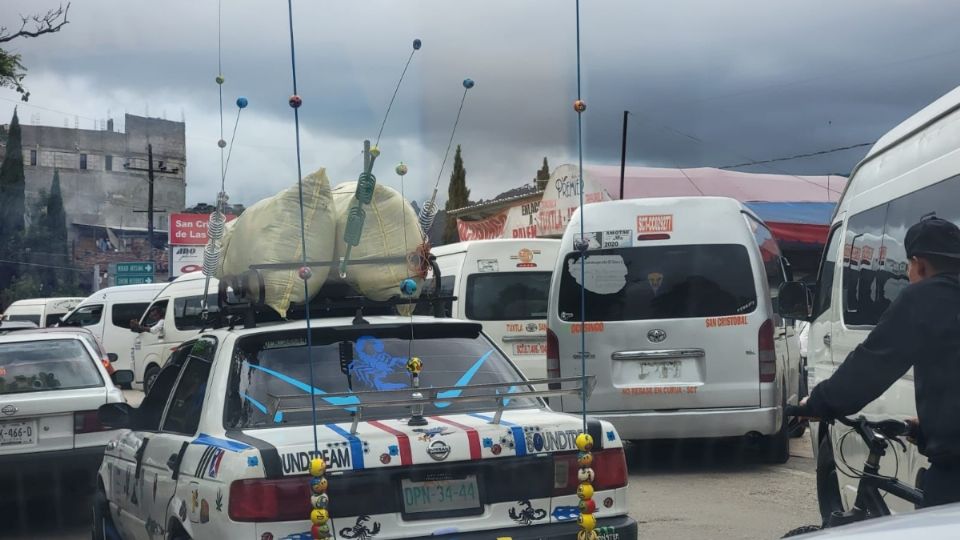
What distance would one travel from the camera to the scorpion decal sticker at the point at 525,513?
4738 millimetres

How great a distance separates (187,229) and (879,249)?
47.6 m

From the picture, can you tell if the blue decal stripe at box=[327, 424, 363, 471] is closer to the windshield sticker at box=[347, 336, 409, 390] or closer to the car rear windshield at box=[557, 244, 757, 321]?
the windshield sticker at box=[347, 336, 409, 390]

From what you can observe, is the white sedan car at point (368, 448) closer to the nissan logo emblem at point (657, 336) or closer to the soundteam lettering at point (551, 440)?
the soundteam lettering at point (551, 440)

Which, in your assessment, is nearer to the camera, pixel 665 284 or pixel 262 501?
pixel 262 501

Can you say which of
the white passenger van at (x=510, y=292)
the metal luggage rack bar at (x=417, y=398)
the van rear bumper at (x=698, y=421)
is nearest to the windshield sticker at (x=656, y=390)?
the van rear bumper at (x=698, y=421)

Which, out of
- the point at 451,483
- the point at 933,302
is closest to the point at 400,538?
the point at 451,483

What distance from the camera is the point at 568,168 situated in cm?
2772

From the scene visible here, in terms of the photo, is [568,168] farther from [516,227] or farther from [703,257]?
[703,257]

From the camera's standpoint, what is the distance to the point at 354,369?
206 inches

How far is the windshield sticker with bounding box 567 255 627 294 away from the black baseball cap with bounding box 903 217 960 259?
247 inches

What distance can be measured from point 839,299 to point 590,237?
385 cm

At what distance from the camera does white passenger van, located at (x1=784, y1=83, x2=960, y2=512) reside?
16.6 ft

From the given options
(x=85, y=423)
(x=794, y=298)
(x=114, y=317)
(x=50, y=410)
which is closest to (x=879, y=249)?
(x=794, y=298)

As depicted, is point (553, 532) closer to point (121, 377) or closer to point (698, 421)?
point (698, 421)
